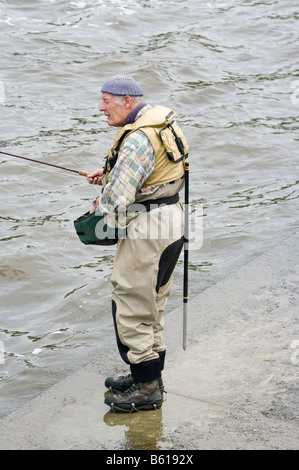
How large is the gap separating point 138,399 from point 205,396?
0.38 metres

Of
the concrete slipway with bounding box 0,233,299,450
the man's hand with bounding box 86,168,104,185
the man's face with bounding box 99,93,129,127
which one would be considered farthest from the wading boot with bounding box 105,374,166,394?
the man's face with bounding box 99,93,129,127

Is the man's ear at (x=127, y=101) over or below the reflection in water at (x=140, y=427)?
over

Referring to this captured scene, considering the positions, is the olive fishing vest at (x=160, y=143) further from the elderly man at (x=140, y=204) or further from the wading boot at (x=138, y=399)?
the wading boot at (x=138, y=399)

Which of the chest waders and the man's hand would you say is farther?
the man's hand

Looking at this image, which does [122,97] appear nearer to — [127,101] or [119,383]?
[127,101]

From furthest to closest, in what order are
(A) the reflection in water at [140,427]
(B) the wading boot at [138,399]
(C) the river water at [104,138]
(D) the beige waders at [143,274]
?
(C) the river water at [104,138], (B) the wading boot at [138,399], (D) the beige waders at [143,274], (A) the reflection in water at [140,427]

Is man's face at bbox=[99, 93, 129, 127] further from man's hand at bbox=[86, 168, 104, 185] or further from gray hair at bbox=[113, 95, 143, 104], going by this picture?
man's hand at bbox=[86, 168, 104, 185]

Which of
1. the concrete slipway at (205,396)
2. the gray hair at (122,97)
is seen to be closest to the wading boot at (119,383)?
the concrete slipway at (205,396)

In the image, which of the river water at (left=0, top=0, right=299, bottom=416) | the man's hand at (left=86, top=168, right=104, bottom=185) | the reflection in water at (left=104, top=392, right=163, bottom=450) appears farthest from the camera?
the river water at (left=0, top=0, right=299, bottom=416)

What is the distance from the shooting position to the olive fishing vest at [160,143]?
3.96 m

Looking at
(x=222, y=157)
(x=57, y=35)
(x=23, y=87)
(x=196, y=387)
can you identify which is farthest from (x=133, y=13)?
(x=196, y=387)

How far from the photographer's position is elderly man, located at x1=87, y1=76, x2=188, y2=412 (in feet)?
12.9

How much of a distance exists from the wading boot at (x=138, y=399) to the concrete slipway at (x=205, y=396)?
0.04 metres

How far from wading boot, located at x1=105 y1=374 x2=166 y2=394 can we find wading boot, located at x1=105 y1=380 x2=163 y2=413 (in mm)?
123
